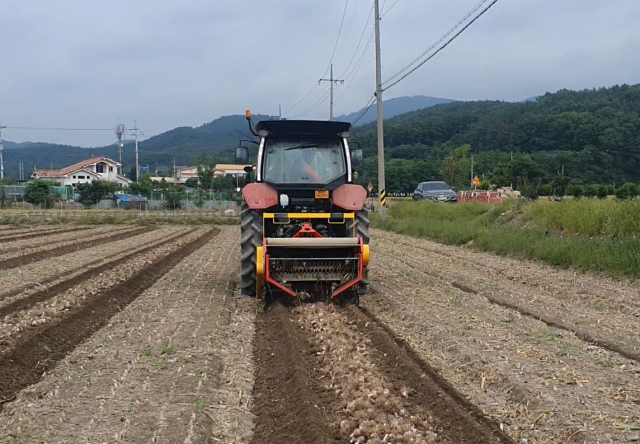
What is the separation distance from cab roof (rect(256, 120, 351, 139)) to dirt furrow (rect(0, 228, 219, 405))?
3.42 metres

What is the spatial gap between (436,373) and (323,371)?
1.03 meters

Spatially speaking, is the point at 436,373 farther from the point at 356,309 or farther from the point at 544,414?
the point at 356,309

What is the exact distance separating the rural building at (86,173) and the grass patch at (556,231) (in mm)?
65651

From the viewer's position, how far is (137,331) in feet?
25.8

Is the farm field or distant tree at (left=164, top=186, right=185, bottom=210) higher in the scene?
distant tree at (left=164, top=186, right=185, bottom=210)

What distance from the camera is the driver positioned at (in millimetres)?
10469

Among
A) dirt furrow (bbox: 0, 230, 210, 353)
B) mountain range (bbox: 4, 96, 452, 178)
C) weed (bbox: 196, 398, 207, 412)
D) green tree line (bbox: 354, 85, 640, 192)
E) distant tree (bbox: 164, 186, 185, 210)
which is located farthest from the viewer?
mountain range (bbox: 4, 96, 452, 178)

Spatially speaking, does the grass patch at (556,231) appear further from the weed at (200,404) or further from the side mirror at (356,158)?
the weed at (200,404)

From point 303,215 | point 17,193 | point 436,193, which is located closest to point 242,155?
point 303,215

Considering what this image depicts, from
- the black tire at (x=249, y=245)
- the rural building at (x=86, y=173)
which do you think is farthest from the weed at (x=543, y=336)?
the rural building at (x=86, y=173)

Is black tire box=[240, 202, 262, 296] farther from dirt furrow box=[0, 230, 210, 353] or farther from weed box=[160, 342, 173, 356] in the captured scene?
weed box=[160, 342, 173, 356]

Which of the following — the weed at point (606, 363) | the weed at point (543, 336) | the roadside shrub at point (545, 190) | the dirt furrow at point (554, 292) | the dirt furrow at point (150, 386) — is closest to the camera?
the dirt furrow at point (150, 386)

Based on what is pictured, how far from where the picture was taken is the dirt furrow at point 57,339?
6.03 m

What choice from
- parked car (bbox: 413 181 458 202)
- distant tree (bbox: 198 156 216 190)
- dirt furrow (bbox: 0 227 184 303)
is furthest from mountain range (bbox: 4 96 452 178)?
dirt furrow (bbox: 0 227 184 303)
